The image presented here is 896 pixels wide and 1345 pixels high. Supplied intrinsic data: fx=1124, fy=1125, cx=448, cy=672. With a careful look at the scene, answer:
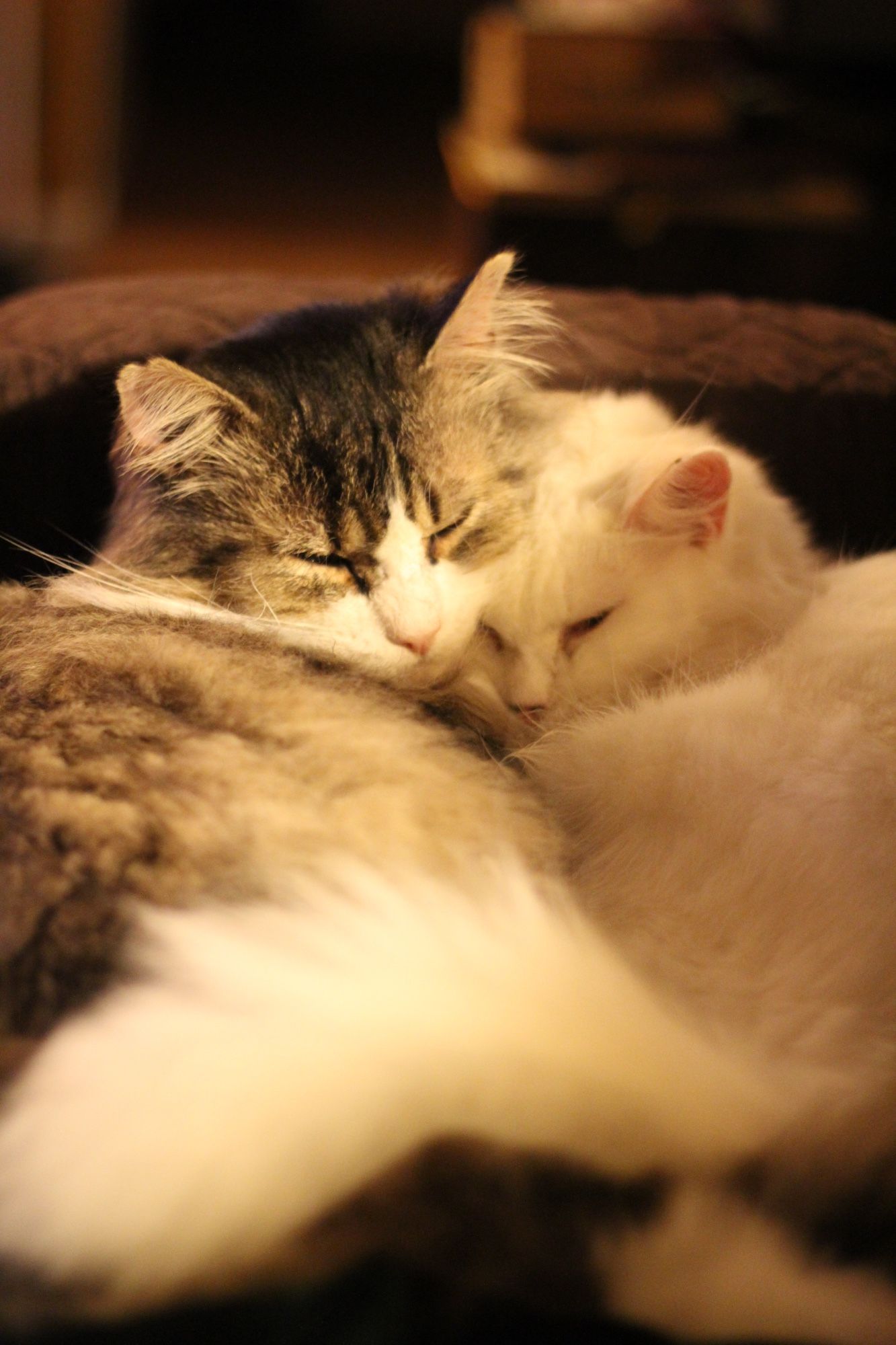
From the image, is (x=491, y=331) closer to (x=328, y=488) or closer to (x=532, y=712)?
(x=328, y=488)

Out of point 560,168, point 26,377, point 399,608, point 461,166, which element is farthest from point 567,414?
point 461,166

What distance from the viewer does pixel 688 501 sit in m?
1.19

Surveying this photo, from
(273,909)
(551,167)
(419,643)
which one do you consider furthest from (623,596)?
(551,167)

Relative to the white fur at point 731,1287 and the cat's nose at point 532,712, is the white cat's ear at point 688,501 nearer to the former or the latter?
the cat's nose at point 532,712

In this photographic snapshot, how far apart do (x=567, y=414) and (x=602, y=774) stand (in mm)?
517

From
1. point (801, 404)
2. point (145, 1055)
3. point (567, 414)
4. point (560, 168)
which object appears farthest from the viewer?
point (560, 168)

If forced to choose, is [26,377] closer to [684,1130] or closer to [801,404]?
[801,404]

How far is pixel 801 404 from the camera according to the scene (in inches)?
65.3

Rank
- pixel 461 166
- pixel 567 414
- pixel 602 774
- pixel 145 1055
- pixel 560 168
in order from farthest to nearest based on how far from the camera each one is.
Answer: pixel 461 166 < pixel 560 168 < pixel 567 414 < pixel 602 774 < pixel 145 1055

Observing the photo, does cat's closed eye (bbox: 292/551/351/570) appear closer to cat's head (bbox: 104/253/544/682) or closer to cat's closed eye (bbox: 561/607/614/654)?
cat's head (bbox: 104/253/544/682)

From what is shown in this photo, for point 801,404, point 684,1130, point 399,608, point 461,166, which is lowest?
point 684,1130

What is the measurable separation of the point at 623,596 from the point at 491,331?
33cm

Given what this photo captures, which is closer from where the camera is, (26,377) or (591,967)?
(591,967)

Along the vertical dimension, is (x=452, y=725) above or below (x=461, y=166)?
below
